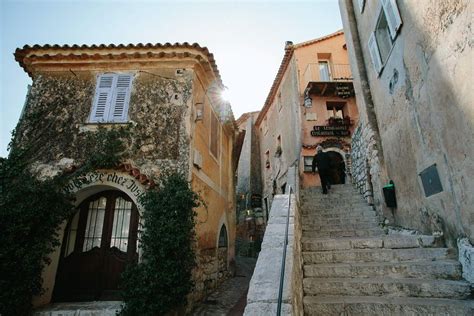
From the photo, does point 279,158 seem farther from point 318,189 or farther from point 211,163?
Result: point 211,163

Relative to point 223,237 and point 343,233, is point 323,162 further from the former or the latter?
point 223,237

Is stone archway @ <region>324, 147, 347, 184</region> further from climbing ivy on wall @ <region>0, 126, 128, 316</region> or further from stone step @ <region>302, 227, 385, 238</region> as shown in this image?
climbing ivy on wall @ <region>0, 126, 128, 316</region>

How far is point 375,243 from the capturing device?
4109mm

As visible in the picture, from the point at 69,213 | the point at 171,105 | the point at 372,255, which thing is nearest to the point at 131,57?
the point at 171,105

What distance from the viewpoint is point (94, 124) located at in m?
6.26

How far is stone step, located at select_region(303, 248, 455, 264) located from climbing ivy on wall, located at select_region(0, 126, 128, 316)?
4.70 meters

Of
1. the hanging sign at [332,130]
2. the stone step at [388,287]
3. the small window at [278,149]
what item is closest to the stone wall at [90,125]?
the stone step at [388,287]

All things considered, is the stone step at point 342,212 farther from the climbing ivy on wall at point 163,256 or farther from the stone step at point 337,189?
the climbing ivy on wall at point 163,256

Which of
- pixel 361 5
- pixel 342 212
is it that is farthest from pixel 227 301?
pixel 361 5

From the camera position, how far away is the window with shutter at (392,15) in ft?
15.9

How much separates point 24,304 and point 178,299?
9.70 feet

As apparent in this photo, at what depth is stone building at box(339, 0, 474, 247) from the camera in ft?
10.9

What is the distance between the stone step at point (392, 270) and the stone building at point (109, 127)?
11.5 ft

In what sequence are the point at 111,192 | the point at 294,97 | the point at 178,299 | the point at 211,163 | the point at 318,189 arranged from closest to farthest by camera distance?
the point at 178,299 < the point at 111,192 < the point at 211,163 < the point at 318,189 < the point at 294,97
